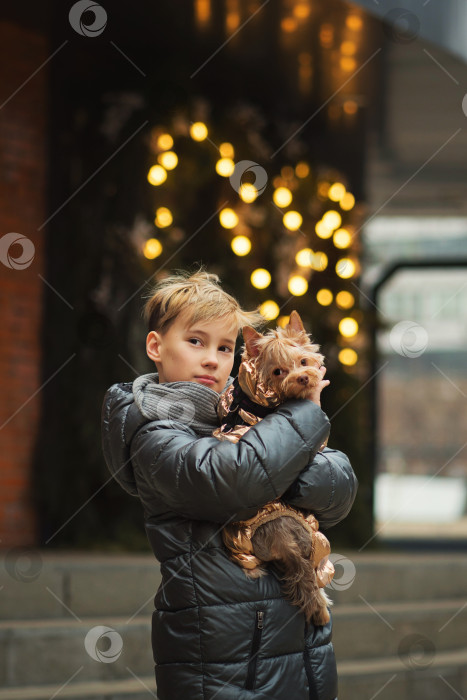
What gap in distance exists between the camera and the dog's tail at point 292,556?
2.05 metres

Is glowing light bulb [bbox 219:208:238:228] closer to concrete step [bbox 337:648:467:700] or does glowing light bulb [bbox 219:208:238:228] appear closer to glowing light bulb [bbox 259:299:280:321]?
glowing light bulb [bbox 259:299:280:321]

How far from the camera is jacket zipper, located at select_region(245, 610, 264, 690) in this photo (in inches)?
79.8

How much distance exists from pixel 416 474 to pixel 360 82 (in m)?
3.96

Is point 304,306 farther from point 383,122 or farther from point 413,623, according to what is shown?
point 413,623

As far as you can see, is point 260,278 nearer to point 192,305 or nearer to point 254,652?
point 192,305

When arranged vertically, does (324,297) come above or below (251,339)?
above

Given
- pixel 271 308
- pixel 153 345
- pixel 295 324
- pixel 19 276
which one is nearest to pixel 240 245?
pixel 271 308

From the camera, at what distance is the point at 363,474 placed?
7215 mm

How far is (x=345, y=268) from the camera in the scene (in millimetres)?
7234

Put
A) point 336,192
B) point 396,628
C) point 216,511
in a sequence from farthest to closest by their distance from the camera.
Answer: point 336,192 < point 396,628 < point 216,511
